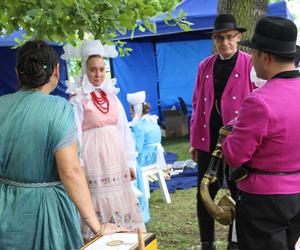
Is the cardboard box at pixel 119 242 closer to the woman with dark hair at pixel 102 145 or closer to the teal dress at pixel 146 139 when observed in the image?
the woman with dark hair at pixel 102 145

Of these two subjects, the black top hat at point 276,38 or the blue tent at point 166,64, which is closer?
the black top hat at point 276,38

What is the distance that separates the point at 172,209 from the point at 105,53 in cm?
244

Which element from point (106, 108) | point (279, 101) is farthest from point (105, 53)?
point (279, 101)

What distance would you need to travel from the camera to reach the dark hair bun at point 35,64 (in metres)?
2.18

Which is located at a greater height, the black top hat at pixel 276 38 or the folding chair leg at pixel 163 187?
the black top hat at pixel 276 38

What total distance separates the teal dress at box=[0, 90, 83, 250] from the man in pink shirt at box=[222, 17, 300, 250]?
0.82m

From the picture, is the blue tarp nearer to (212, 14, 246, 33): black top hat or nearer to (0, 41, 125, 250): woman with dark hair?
(212, 14, 246, 33): black top hat

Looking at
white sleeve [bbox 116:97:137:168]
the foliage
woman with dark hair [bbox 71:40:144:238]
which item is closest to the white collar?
woman with dark hair [bbox 71:40:144:238]

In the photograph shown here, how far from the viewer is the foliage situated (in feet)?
10.5

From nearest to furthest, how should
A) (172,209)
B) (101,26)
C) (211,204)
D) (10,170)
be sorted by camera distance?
(10,170), (211,204), (101,26), (172,209)

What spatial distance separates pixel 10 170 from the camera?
86.3 inches

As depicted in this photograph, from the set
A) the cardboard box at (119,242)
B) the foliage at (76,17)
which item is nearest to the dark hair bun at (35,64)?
the cardboard box at (119,242)

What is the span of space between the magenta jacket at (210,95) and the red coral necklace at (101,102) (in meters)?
0.67

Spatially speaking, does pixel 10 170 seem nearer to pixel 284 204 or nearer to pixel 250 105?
pixel 250 105
